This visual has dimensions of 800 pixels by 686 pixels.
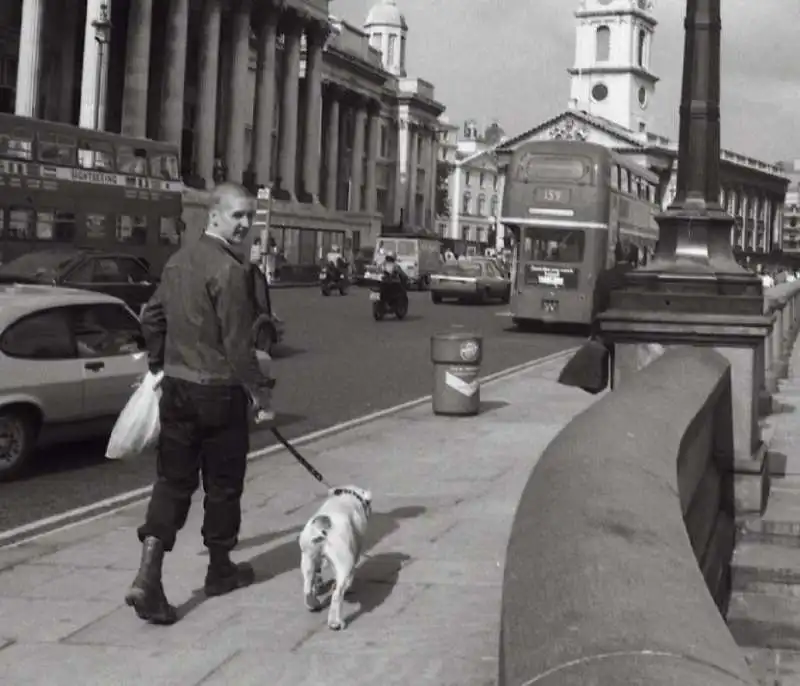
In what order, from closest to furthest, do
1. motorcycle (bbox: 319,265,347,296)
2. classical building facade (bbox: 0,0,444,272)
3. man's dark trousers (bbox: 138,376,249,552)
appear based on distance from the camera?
man's dark trousers (bbox: 138,376,249,552) < motorcycle (bbox: 319,265,347,296) < classical building facade (bbox: 0,0,444,272)

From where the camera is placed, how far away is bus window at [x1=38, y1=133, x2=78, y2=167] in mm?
24266

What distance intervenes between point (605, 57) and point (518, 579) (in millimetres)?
138776

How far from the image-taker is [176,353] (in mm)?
5035

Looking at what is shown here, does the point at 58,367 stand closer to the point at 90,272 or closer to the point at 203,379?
the point at 203,379

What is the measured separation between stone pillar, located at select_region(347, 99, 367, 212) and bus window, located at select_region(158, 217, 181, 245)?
2039 inches

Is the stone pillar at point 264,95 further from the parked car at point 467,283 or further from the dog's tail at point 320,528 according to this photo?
the dog's tail at point 320,528

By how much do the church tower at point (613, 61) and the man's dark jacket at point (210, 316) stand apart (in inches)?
5164

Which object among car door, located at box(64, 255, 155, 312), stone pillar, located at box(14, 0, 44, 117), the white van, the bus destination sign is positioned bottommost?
car door, located at box(64, 255, 155, 312)

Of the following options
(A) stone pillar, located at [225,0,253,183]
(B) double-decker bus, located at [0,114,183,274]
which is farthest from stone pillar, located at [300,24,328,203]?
(B) double-decker bus, located at [0,114,183,274]

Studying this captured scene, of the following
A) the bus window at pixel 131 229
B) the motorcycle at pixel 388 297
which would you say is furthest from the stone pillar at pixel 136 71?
the bus window at pixel 131 229

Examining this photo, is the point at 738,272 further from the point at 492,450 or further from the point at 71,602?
the point at 71,602

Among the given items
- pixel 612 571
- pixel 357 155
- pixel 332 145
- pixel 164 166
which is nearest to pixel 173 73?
pixel 164 166

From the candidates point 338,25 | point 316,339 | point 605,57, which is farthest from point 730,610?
point 605,57

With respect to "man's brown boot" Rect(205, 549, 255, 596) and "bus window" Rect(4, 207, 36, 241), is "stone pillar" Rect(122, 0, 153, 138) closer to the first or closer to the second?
"bus window" Rect(4, 207, 36, 241)
